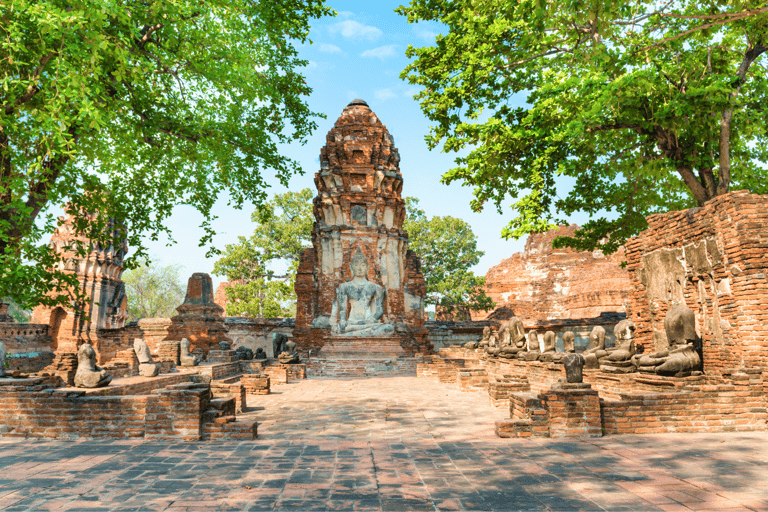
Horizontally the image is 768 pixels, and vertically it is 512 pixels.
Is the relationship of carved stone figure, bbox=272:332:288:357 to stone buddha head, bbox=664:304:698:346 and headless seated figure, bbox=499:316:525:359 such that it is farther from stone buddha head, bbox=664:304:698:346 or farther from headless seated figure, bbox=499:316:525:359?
stone buddha head, bbox=664:304:698:346

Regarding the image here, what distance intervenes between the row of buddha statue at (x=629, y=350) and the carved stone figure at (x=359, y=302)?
5211mm

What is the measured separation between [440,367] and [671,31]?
928 centimetres

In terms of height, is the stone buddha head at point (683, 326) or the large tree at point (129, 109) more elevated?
the large tree at point (129, 109)

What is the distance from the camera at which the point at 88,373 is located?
31.7 feet

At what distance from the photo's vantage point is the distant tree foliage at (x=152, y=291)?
143ft

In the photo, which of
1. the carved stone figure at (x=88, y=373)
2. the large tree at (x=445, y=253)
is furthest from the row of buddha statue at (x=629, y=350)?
the large tree at (x=445, y=253)

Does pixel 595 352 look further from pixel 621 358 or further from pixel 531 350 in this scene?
pixel 531 350

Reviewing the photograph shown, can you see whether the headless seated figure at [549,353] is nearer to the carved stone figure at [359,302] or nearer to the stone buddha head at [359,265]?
the carved stone figure at [359,302]

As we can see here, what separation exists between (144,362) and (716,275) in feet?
42.6

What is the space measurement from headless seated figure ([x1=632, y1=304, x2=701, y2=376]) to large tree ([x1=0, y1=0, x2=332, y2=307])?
9.62 metres

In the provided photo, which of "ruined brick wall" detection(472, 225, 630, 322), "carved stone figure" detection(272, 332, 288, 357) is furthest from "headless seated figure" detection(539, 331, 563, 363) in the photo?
"ruined brick wall" detection(472, 225, 630, 322)

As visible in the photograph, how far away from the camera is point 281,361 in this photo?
15430 millimetres

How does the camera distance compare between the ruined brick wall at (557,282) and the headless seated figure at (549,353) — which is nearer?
the headless seated figure at (549,353)

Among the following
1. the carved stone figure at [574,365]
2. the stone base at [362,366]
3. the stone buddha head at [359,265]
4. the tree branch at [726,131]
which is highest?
the tree branch at [726,131]
